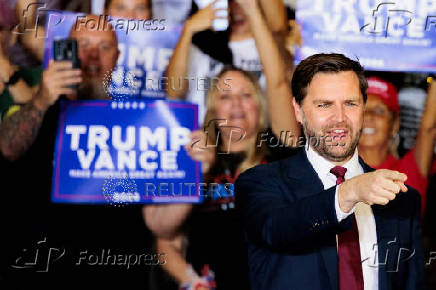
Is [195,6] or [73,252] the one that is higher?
[195,6]

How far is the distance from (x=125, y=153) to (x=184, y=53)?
1.80 feet

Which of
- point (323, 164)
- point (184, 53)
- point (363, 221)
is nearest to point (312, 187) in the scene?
point (323, 164)

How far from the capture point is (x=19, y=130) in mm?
2852

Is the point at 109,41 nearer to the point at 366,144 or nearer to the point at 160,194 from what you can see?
the point at 160,194

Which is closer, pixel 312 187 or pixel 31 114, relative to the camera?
pixel 312 187

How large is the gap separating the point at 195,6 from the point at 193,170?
0.78 m

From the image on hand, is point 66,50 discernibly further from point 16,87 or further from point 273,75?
point 273,75

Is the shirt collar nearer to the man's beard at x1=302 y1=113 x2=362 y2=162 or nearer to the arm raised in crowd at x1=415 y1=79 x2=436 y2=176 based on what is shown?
the man's beard at x1=302 y1=113 x2=362 y2=162

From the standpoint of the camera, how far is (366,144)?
306 cm

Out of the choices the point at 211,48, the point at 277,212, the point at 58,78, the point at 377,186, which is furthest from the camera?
the point at 211,48

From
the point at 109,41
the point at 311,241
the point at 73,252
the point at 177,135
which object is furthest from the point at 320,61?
the point at 73,252

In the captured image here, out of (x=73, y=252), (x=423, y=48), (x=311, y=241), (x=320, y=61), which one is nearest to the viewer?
(x=311, y=241)

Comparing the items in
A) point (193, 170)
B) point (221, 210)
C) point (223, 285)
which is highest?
point (193, 170)

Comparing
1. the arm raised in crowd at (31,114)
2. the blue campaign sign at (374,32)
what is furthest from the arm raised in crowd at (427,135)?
the arm raised in crowd at (31,114)
